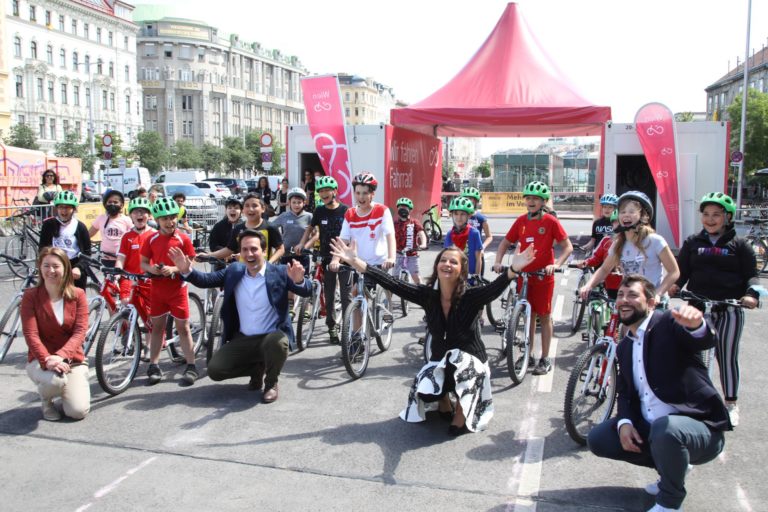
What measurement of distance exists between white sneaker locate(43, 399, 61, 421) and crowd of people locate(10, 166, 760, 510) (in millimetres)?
10

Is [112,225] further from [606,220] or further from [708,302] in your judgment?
[708,302]

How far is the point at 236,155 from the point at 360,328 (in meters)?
78.2

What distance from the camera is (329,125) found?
51.2 feet

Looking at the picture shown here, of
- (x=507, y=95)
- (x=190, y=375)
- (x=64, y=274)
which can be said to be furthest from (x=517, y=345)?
(x=507, y=95)

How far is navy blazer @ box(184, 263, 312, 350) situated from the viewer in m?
5.86

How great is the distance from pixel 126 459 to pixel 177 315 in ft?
5.86

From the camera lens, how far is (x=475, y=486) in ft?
13.6

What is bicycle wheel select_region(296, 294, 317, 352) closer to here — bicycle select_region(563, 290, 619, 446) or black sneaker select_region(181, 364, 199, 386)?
black sneaker select_region(181, 364, 199, 386)

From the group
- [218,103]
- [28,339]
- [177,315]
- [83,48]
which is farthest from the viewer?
[218,103]

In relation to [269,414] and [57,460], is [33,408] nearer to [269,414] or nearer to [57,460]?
[57,460]

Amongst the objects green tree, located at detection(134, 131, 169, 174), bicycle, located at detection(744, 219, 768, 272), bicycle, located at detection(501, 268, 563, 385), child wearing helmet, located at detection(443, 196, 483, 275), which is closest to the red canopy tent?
bicycle, located at detection(744, 219, 768, 272)

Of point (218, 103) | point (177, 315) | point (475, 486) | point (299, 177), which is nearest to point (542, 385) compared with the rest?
point (475, 486)

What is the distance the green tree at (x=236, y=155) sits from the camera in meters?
81.9

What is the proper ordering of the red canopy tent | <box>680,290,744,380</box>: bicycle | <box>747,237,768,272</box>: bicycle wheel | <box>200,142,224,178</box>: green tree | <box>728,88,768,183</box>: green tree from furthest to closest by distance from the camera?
<box>200,142,224,178</box>: green tree
<box>728,88,768,183</box>: green tree
the red canopy tent
<box>747,237,768,272</box>: bicycle wheel
<box>680,290,744,380</box>: bicycle
